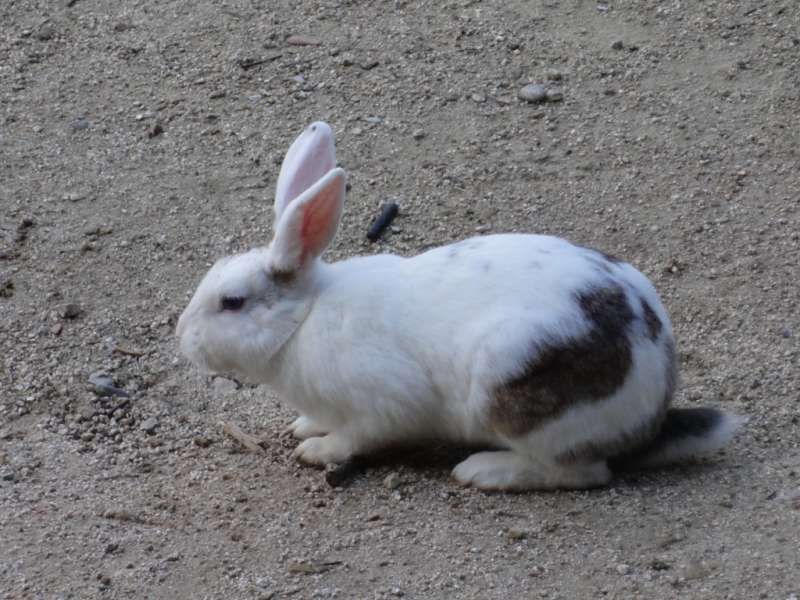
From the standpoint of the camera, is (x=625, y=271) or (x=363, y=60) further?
(x=363, y=60)

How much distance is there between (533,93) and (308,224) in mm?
2919

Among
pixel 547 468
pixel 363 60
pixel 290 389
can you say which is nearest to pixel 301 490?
pixel 290 389

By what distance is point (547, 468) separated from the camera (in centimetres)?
507

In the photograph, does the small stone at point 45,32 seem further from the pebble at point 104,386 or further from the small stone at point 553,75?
the pebble at point 104,386

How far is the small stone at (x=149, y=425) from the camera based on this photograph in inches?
227

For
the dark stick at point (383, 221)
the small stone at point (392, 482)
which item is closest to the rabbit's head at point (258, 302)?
the small stone at point (392, 482)

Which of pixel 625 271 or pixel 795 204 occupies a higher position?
pixel 625 271

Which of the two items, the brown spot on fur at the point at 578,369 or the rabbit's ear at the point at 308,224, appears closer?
the brown spot on fur at the point at 578,369

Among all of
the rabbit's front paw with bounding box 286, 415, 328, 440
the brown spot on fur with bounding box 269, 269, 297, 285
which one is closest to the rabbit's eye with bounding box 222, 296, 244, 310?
the brown spot on fur with bounding box 269, 269, 297, 285

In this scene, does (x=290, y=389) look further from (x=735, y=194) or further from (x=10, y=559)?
(x=735, y=194)

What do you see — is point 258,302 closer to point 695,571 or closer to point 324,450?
point 324,450

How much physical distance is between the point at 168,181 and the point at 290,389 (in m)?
2.43

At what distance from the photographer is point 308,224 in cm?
519

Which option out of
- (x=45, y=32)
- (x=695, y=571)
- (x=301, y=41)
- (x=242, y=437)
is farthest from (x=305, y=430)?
(x=45, y=32)
